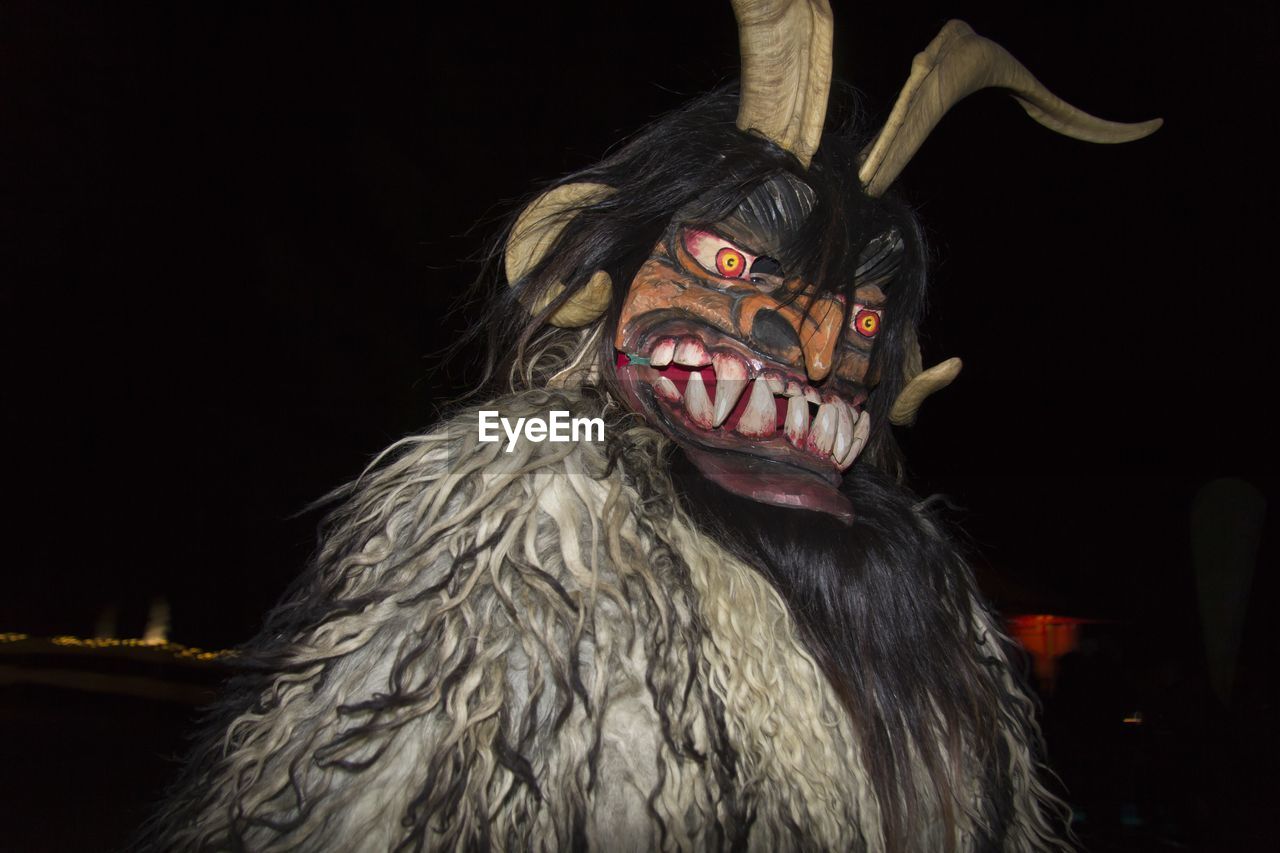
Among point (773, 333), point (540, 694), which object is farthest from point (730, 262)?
point (540, 694)

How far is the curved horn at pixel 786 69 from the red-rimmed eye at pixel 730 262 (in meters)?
0.17

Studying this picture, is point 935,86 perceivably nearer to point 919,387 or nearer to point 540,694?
point 919,387

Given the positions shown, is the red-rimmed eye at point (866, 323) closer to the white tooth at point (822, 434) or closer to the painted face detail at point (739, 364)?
the painted face detail at point (739, 364)

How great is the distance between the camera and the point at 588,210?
1.35 meters

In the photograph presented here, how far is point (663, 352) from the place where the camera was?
1.21 metres

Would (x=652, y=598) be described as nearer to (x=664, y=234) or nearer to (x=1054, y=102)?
(x=664, y=234)

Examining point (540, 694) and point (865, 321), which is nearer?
point (540, 694)

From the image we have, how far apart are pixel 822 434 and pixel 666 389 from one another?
9.3 inches

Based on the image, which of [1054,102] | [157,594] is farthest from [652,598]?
[157,594]

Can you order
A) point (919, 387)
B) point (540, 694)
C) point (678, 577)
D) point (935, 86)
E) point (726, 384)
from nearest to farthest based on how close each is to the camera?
1. point (540, 694)
2. point (678, 577)
3. point (726, 384)
4. point (935, 86)
5. point (919, 387)

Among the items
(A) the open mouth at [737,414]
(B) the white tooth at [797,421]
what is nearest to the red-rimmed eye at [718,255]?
(A) the open mouth at [737,414]

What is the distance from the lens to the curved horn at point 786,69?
1164mm

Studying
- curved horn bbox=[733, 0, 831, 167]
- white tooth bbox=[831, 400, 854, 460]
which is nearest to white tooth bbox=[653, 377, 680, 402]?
white tooth bbox=[831, 400, 854, 460]

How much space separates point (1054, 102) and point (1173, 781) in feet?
8.76
